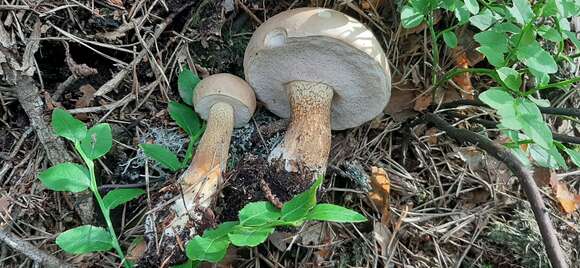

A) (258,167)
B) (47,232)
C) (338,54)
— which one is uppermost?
(338,54)

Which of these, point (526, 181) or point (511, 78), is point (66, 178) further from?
point (526, 181)

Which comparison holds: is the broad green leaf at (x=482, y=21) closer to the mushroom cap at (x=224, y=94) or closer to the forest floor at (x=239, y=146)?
the forest floor at (x=239, y=146)

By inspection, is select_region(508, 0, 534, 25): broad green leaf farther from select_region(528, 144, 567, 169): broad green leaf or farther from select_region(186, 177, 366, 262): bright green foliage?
select_region(186, 177, 366, 262): bright green foliage

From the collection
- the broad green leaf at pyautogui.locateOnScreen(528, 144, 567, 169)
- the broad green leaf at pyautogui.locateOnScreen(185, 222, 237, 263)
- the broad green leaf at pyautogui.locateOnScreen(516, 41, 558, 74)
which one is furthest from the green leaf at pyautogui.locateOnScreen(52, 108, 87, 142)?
the broad green leaf at pyautogui.locateOnScreen(528, 144, 567, 169)

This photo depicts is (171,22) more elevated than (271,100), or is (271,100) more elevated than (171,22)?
(171,22)

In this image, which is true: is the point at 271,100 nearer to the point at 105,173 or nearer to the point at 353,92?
the point at 353,92

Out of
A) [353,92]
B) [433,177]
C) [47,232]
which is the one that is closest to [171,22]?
[353,92]
